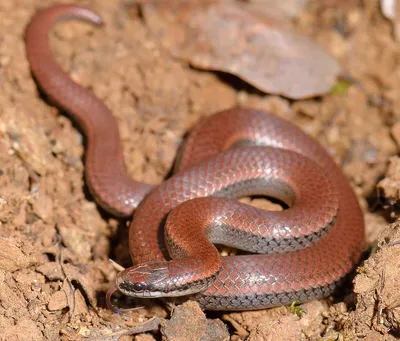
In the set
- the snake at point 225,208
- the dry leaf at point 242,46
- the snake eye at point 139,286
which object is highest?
the dry leaf at point 242,46

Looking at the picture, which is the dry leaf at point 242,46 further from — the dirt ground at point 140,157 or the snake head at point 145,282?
the snake head at point 145,282

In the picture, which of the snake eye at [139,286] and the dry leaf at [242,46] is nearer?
the snake eye at [139,286]

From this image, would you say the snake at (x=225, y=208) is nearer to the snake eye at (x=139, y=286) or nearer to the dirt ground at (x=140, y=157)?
the snake eye at (x=139, y=286)

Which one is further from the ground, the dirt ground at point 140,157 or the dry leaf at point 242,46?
the dry leaf at point 242,46

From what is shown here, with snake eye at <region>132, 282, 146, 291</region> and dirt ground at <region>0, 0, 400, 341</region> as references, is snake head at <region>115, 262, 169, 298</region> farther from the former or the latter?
dirt ground at <region>0, 0, 400, 341</region>

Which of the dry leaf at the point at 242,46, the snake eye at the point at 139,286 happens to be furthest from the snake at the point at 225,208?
the dry leaf at the point at 242,46

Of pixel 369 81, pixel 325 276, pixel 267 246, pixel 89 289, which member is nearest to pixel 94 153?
pixel 89 289

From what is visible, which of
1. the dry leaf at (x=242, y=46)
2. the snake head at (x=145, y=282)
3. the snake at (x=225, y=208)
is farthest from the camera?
the dry leaf at (x=242, y=46)

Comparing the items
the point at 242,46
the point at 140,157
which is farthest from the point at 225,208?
the point at 242,46

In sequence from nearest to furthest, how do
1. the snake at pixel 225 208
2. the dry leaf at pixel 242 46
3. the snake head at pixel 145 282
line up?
the snake head at pixel 145 282, the snake at pixel 225 208, the dry leaf at pixel 242 46
